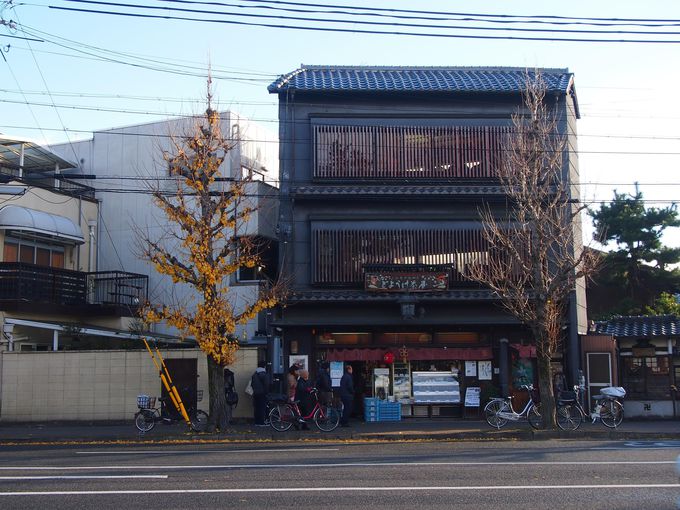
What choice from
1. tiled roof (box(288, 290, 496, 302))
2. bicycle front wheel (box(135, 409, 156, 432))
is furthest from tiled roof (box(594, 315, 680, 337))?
bicycle front wheel (box(135, 409, 156, 432))

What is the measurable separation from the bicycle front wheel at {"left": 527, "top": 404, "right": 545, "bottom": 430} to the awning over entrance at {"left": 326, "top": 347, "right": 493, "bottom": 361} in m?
3.13

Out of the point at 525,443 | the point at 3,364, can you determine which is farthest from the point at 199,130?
the point at 525,443

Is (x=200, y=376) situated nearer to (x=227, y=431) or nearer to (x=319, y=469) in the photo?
(x=227, y=431)

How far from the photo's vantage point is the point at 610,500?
9953 mm

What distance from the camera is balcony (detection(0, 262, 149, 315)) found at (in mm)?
24344

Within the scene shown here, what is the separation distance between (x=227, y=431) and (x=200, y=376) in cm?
371

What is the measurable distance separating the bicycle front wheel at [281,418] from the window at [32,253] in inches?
454

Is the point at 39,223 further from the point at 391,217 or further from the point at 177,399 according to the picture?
the point at 391,217

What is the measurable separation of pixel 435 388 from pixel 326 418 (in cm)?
505

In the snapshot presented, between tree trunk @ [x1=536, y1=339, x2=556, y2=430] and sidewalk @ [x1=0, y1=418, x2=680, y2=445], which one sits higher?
tree trunk @ [x1=536, y1=339, x2=556, y2=430]

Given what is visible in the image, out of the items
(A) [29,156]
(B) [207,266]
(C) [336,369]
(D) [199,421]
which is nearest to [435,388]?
(C) [336,369]

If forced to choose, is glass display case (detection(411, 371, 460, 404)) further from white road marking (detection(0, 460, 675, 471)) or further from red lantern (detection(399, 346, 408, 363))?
white road marking (detection(0, 460, 675, 471))

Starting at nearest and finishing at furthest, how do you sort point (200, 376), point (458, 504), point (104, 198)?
1. point (458, 504)
2. point (200, 376)
3. point (104, 198)

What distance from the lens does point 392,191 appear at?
78.1 feet
